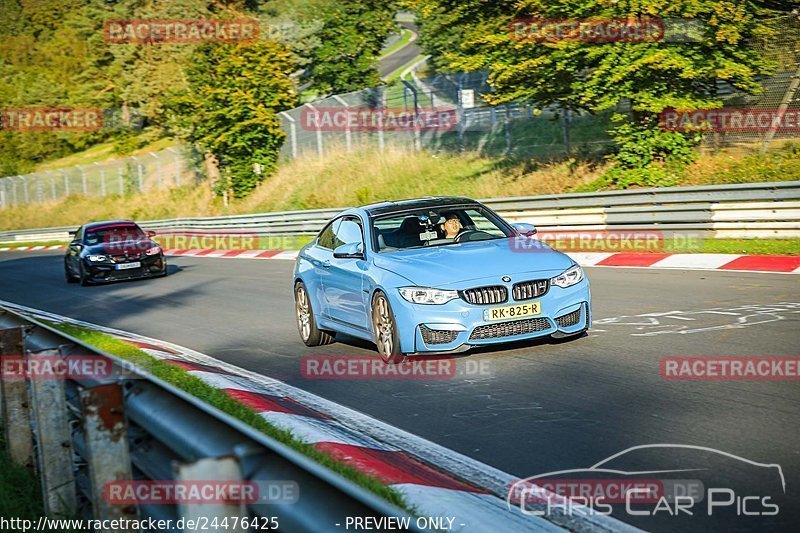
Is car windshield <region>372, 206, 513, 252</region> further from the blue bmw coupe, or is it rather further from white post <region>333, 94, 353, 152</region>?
white post <region>333, 94, 353, 152</region>

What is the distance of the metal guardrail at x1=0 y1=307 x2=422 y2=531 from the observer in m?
2.69

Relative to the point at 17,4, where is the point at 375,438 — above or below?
below

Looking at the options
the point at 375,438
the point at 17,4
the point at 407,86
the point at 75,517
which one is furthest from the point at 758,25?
the point at 17,4

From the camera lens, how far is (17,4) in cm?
11281

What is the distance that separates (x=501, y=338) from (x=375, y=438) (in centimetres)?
251

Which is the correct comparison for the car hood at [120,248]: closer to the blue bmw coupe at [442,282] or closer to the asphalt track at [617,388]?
the asphalt track at [617,388]

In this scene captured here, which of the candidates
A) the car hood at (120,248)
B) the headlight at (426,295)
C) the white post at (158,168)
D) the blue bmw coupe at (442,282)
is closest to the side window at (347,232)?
the blue bmw coupe at (442,282)

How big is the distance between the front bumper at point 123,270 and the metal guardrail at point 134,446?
59.0ft

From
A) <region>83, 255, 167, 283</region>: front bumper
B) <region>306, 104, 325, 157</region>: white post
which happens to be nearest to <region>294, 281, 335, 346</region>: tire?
<region>83, 255, 167, 283</region>: front bumper

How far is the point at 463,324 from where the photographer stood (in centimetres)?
925

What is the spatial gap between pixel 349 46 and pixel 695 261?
A: 39587 millimetres

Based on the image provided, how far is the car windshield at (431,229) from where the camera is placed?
35.0ft

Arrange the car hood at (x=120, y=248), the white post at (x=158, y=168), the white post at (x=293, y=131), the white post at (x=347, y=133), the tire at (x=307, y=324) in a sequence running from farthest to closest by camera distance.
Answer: the white post at (x=158, y=168), the white post at (x=293, y=131), the white post at (x=347, y=133), the car hood at (x=120, y=248), the tire at (x=307, y=324)

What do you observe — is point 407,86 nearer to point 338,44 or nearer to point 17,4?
point 338,44
